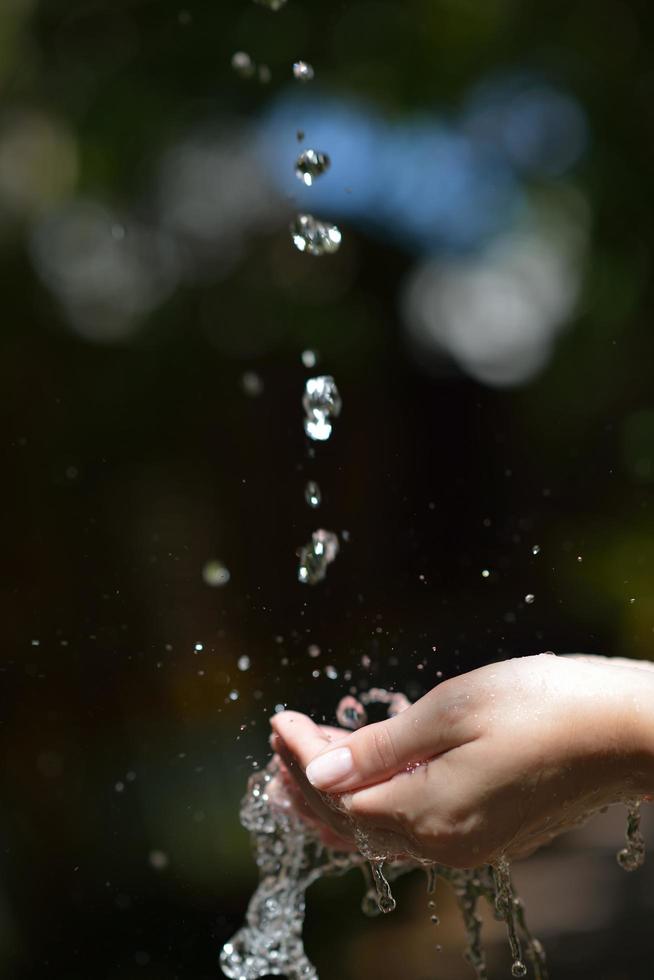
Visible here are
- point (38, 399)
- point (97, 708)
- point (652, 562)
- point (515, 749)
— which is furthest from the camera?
point (38, 399)

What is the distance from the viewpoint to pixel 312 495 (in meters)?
2.02

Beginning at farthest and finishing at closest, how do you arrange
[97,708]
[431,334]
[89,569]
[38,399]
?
[431,334], [38,399], [89,569], [97,708]

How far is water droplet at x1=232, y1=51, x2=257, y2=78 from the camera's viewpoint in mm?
3252

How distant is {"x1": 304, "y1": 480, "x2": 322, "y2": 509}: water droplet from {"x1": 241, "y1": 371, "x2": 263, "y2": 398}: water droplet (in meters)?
0.97

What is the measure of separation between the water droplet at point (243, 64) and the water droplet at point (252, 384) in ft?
3.13

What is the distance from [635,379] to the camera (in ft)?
11.5

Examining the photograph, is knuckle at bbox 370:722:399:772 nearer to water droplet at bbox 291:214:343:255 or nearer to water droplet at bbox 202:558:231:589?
water droplet at bbox 291:214:343:255

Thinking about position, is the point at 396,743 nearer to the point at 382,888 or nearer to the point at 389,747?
the point at 389,747

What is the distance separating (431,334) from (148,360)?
940 mm

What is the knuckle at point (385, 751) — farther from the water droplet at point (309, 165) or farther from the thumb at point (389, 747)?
the water droplet at point (309, 165)

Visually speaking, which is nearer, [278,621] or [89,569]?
[278,621]

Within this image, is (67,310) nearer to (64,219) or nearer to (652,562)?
(64,219)

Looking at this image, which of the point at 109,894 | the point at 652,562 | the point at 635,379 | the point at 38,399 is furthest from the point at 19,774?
the point at 635,379

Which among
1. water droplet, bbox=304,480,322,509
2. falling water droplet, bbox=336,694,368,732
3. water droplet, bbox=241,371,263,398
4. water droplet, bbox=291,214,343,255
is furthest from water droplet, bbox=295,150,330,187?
water droplet, bbox=241,371,263,398
